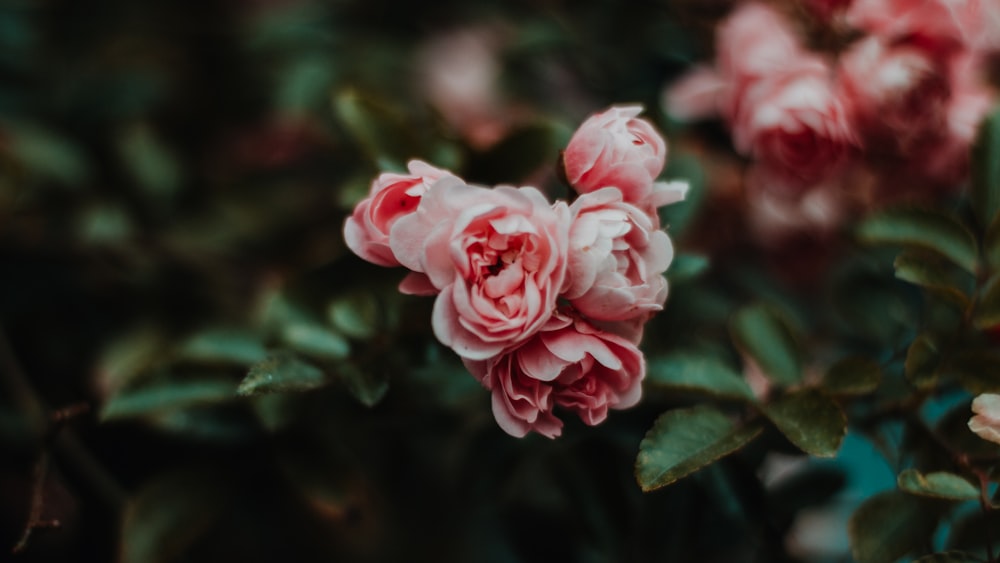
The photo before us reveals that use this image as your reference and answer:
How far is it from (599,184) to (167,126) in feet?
2.78

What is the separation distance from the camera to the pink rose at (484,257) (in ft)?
1.46

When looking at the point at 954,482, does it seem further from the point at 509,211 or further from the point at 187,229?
the point at 187,229

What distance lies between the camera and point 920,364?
1.84ft

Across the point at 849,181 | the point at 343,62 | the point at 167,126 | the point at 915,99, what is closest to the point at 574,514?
the point at 915,99

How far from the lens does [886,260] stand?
0.81m

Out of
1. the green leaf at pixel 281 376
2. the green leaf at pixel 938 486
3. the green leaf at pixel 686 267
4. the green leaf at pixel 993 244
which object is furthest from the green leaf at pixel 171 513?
the green leaf at pixel 993 244

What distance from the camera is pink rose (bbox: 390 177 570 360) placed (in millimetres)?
446

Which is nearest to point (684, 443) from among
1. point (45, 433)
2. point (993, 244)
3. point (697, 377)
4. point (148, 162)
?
point (697, 377)

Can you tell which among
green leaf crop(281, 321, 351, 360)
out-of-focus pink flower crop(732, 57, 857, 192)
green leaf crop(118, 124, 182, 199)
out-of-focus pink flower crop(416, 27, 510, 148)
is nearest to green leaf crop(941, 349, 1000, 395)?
out-of-focus pink flower crop(732, 57, 857, 192)

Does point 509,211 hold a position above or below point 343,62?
above

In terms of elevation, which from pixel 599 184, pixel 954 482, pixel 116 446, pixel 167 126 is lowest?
pixel 116 446

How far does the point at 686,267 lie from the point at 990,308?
0.69 ft

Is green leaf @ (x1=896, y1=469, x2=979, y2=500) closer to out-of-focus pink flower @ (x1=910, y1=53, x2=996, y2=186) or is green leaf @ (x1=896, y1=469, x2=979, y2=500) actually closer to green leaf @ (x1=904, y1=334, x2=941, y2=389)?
green leaf @ (x1=904, y1=334, x2=941, y2=389)

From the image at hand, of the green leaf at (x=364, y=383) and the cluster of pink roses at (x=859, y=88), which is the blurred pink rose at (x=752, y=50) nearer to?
the cluster of pink roses at (x=859, y=88)
